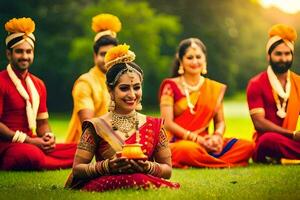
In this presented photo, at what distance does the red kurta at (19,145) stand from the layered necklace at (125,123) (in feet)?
10.3

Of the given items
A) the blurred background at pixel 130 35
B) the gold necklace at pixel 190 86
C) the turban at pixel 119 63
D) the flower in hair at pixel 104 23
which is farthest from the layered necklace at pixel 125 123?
the blurred background at pixel 130 35

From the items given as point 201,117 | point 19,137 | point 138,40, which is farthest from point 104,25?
point 138,40

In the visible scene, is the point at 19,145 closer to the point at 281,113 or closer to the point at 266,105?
the point at 266,105

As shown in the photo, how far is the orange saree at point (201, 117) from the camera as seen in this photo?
12.2 metres

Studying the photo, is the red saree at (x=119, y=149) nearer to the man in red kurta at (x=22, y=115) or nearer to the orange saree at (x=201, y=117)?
the man in red kurta at (x=22, y=115)

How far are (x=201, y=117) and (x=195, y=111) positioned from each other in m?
0.12

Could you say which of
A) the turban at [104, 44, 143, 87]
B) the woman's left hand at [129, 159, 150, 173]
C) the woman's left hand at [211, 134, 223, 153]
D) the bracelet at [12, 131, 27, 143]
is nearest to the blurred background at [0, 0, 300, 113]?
the woman's left hand at [211, 134, 223, 153]

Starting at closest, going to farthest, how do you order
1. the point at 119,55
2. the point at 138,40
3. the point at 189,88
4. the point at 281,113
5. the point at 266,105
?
the point at 119,55 → the point at 281,113 → the point at 266,105 → the point at 189,88 → the point at 138,40

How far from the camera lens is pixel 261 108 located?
488 inches

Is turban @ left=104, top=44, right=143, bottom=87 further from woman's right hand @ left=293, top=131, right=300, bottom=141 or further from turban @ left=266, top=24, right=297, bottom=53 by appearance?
turban @ left=266, top=24, right=297, bottom=53

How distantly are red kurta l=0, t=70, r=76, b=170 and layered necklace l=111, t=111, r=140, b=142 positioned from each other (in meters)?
3.14

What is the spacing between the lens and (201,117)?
41.5 ft

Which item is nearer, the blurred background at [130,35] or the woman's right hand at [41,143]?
the woman's right hand at [41,143]

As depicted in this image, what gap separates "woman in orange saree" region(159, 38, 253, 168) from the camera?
12.3 m
